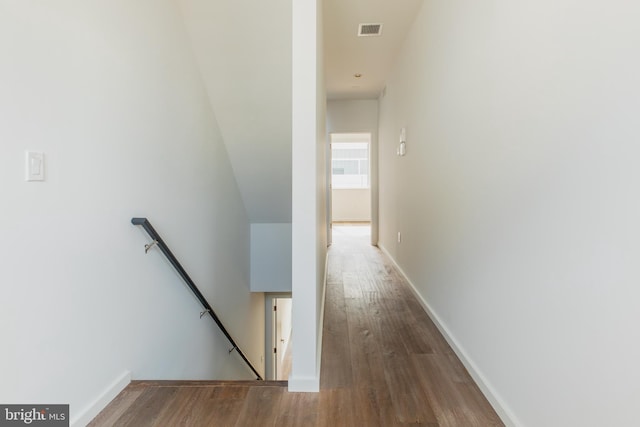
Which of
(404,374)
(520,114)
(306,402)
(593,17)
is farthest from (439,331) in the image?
(593,17)

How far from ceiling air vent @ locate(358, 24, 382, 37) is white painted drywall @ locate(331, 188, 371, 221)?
18.7 ft

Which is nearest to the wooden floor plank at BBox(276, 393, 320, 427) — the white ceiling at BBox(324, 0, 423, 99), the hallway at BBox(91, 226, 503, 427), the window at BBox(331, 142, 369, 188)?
the hallway at BBox(91, 226, 503, 427)

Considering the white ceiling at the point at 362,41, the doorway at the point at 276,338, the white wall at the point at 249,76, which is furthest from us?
the doorway at the point at 276,338

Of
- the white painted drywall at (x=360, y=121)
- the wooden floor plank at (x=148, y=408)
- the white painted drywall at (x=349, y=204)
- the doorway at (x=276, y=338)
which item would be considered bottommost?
the doorway at (x=276, y=338)

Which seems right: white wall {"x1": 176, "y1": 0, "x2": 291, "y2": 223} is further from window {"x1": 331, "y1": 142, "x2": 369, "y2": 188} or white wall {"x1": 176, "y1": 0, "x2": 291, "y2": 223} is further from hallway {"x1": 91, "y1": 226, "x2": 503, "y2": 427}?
window {"x1": 331, "y1": 142, "x2": 369, "y2": 188}

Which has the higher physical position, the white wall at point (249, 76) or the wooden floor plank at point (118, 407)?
the white wall at point (249, 76)

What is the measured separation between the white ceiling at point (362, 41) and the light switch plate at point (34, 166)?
2.70 metres

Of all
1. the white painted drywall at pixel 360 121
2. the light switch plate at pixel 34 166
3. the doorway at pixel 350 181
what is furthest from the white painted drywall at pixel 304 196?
the doorway at pixel 350 181

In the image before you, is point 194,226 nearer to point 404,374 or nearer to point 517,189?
point 404,374

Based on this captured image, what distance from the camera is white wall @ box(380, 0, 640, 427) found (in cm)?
93

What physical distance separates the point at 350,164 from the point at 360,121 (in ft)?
11.5

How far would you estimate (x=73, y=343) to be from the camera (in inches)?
57.6

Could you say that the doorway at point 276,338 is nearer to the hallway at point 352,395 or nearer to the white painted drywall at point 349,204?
the white painted drywall at point 349,204

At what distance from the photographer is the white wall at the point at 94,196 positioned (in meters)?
1.22
